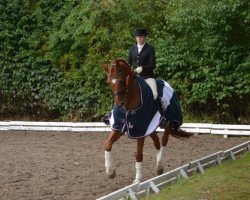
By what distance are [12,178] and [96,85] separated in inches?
351

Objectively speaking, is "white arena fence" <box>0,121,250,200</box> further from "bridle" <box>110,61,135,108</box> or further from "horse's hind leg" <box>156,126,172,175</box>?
"bridle" <box>110,61,135,108</box>

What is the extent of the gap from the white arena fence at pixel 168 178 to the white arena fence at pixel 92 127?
340cm

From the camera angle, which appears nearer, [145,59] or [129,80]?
[129,80]

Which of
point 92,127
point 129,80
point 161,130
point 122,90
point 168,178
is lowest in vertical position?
point 92,127

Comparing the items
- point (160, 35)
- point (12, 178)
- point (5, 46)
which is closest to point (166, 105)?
point (12, 178)

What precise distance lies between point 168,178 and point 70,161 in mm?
3078

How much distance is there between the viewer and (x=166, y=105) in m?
10.1

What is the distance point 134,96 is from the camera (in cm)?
909

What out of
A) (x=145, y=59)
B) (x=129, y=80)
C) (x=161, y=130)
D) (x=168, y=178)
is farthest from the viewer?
(x=161, y=130)

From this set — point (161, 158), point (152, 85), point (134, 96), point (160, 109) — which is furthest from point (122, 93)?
point (161, 158)

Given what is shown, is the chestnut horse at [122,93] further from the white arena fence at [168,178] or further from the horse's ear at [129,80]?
the white arena fence at [168,178]

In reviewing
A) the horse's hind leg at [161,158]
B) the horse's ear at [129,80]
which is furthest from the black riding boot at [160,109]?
the horse's ear at [129,80]

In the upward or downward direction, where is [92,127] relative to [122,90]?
downward

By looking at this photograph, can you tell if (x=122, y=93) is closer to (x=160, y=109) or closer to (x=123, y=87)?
(x=123, y=87)
